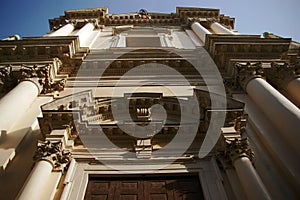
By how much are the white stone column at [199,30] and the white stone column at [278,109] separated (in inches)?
332

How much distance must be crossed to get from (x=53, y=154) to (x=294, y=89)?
7677 millimetres

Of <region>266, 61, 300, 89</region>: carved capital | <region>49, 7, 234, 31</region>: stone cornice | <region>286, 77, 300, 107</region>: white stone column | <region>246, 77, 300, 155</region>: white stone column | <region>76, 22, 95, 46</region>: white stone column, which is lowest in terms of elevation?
<region>246, 77, 300, 155</region>: white stone column

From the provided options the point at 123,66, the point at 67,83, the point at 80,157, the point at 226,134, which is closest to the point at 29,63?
the point at 67,83

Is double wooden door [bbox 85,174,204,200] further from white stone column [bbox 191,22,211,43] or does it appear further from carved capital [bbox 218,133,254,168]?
white stone column [bbox 191,22,211,43]

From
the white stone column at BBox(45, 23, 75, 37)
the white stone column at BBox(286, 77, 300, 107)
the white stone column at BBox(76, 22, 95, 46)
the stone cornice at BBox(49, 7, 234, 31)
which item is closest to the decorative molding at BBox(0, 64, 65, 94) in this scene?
the white stone column at BBox(76, 22, 95, 46)

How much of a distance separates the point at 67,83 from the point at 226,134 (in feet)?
23.7

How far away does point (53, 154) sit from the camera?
24.4ft

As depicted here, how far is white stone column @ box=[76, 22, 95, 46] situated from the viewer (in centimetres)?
1756

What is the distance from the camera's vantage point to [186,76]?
13.1 metres

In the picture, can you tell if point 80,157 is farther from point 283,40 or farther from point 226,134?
point 283,40

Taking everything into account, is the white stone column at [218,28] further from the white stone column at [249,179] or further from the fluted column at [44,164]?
the fluted column at [44,164]

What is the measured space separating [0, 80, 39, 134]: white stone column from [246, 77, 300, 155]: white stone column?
7.34 m

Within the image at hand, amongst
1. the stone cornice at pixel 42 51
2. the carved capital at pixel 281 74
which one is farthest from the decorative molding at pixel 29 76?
the carved capital at pixel 281 74

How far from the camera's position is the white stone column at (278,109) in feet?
24.4
